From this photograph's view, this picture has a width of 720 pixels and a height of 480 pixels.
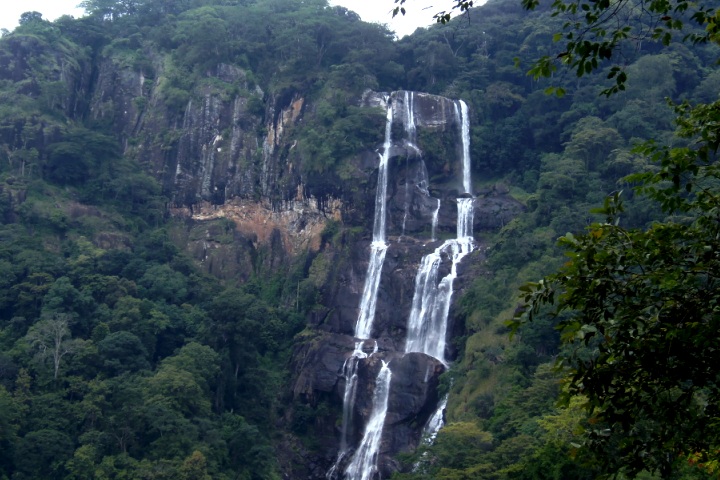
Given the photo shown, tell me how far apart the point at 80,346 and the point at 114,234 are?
828cm

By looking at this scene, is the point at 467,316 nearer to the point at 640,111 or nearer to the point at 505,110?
the point at 640,111

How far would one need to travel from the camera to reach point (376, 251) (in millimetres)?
33156

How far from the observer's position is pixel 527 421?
20.5 m

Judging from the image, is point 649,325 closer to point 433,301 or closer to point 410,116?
point 433,301

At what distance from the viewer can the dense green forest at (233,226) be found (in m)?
23.5

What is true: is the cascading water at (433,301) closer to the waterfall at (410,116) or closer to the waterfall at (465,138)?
the waterfall at (465,138)

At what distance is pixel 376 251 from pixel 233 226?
22.0ft

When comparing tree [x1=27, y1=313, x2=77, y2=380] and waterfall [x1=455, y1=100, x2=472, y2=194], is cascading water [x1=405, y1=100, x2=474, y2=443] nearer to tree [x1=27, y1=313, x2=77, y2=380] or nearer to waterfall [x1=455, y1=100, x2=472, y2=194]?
waterfall [x1=455, y1=100, x2=472, y2=194]

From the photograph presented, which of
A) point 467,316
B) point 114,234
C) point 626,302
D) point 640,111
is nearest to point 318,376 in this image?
point 467,316

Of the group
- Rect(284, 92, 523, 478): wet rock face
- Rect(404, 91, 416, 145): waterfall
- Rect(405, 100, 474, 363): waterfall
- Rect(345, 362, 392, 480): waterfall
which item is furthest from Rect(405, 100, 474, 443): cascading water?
Rect(404, 91, 416, 145): waterfall

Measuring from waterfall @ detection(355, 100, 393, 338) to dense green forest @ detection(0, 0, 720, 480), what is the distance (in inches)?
41.0

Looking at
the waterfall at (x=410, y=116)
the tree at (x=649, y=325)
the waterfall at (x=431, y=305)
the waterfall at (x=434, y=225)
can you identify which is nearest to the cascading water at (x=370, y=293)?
the waterfall at (x=410, y=116)

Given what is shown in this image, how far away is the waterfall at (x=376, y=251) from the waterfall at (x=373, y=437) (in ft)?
10.0

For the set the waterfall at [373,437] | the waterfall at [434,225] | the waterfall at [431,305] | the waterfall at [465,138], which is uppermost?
the waterfall at [465,138]
